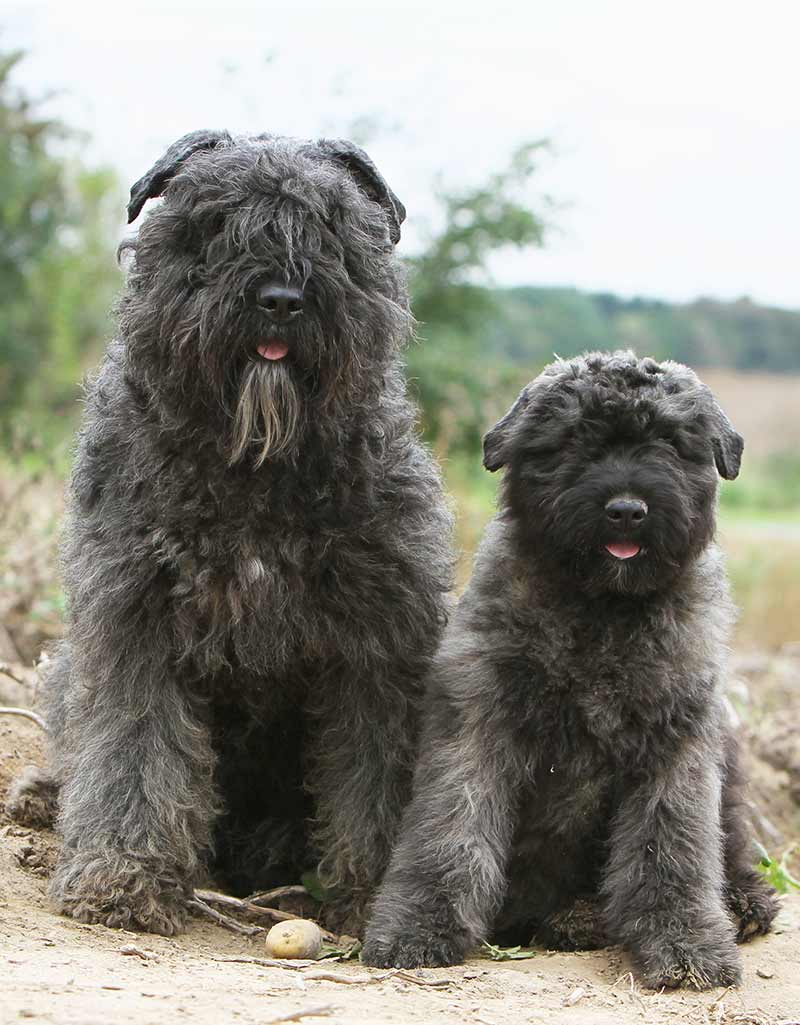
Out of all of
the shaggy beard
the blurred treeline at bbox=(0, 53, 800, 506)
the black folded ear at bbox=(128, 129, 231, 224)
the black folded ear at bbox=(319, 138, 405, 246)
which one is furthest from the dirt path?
the blurred treeline at bbox=(0, 53, 800, 506)

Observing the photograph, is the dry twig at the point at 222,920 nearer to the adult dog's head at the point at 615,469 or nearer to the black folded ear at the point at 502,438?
the adult dog's head at the point at 615,469

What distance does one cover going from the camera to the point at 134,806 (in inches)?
192

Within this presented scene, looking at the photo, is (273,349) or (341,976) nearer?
(341,976)

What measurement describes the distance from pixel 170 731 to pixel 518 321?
16171 millimetres

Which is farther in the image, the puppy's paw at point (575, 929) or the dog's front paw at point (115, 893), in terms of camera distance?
the puppy's paw at point (575, 929)

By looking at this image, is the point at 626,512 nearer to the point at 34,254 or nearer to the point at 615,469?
the point at 615,469

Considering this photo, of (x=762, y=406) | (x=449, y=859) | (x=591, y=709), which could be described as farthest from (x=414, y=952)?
(x=762, y=406)

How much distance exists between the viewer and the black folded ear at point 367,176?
500 cm

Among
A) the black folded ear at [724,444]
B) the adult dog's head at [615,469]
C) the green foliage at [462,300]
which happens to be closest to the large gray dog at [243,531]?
the adult dog's head at [615,469]

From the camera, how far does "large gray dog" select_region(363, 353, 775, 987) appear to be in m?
4.55

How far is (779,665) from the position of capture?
11.1 metres

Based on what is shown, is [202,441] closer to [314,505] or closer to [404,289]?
[314,505]

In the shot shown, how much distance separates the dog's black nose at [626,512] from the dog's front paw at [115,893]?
81.5 inches

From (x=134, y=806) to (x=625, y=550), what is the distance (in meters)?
2.00
